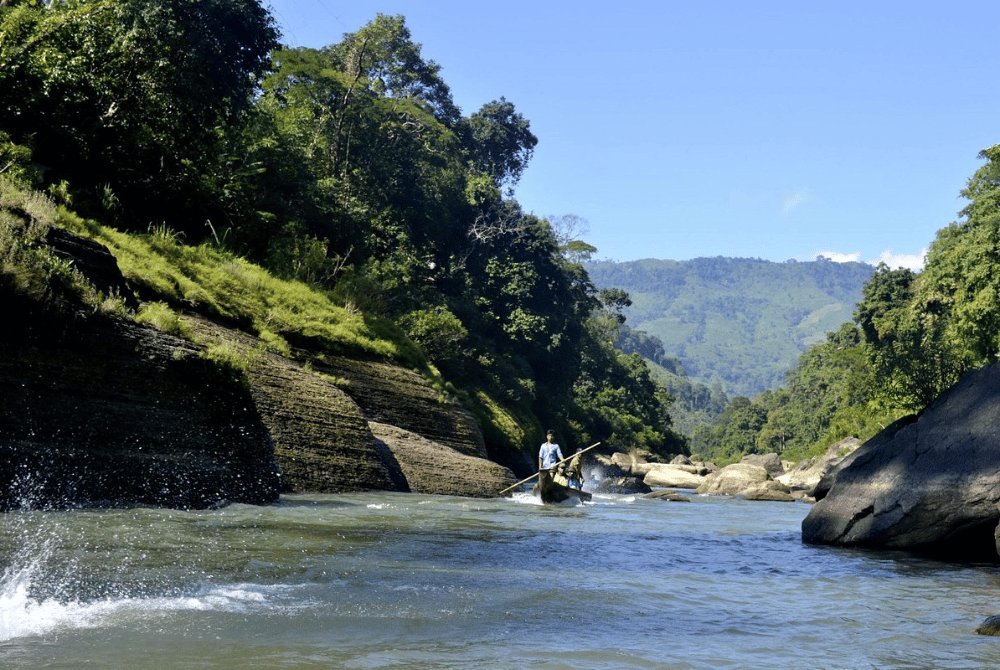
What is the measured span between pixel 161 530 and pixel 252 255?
58.3 feet

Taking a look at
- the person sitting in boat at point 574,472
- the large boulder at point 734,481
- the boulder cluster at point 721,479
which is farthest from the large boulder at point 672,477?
the person sitting in boat at point 574,472

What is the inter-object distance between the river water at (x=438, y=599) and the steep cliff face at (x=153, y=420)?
89cm

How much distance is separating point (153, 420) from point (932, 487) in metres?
11.5

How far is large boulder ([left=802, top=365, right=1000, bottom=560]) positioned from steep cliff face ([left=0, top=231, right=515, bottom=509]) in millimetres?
9161

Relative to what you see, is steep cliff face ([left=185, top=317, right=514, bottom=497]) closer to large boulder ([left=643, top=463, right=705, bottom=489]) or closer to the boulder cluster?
the boulder cluster

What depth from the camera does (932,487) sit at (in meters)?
14.1

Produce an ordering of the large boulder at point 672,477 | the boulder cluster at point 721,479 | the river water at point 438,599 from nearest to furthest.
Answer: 1. the river water at point 438,599
2. the boulder cluster at point 721,479
3. the large boulder at point 672,477

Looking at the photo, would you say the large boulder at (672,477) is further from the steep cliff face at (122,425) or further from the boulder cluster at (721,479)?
the steep cliff face at (122,425)

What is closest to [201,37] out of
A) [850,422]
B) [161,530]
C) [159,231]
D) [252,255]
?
[252,255]

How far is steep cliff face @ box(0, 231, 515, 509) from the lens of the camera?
41.6 feet

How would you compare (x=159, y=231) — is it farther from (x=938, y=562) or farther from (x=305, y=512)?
(x=938, y=562)

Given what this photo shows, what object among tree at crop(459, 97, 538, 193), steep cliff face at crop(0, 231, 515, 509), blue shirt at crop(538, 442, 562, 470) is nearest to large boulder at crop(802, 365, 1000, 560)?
steep cliff face at crop(0, 231, 515, 509)

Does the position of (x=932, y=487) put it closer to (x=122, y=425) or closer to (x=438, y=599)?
(x=438, y=599)

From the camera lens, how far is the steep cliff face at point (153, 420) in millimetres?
12672
